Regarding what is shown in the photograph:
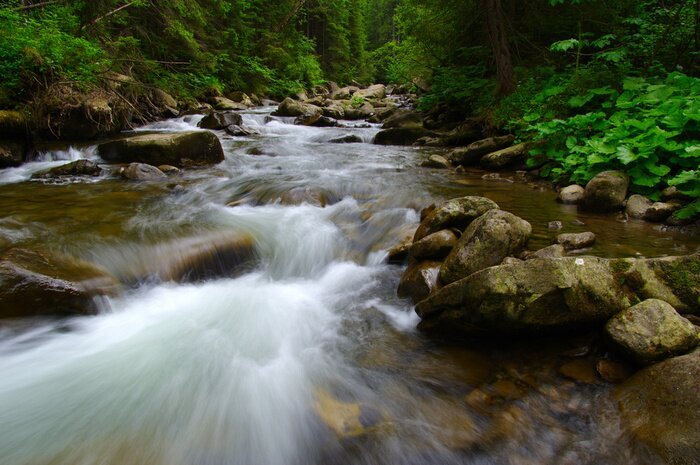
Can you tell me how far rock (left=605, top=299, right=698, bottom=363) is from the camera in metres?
2.12

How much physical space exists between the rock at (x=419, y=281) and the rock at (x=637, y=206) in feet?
8.63

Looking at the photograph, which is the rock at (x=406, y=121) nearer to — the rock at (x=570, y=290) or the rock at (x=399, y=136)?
the rock at (x=399, y=136)

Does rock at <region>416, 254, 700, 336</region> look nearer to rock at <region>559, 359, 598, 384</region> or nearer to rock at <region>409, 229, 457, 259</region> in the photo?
rock at <region>559, 359, 598, 384</region>

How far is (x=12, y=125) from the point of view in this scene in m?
7.18

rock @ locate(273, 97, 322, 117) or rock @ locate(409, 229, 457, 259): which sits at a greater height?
rock @ locate(273, 97, 322, 117)

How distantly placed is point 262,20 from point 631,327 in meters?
24.6

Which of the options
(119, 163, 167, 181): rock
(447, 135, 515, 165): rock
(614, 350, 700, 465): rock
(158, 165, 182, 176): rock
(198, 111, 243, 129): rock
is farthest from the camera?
(198, 111, 243, 129): rock

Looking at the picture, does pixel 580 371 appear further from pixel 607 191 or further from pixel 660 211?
pixel 607 191

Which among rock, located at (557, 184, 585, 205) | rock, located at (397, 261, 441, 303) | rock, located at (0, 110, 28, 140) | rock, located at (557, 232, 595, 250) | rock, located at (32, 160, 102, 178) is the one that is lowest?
rock, located at (397, 261, 441, 303)

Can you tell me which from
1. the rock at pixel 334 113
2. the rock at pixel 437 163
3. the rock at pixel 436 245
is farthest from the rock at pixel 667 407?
the rock at pixel 334 113

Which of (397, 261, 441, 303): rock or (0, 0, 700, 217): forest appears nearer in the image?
(397, 261, 441, 303): rock

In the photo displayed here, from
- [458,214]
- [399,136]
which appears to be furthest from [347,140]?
[458,214]

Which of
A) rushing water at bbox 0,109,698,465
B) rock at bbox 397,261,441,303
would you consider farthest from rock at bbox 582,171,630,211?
rock at bbox 397,261,441,303

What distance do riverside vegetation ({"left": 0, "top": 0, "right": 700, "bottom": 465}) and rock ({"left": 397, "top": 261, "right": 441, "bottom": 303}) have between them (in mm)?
23
